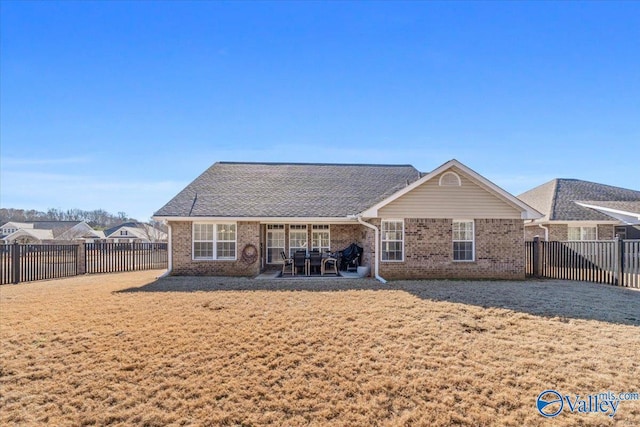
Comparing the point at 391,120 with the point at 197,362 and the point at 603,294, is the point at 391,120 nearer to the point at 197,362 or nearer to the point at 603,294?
the point at 603,294

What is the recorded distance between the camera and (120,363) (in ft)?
18.0

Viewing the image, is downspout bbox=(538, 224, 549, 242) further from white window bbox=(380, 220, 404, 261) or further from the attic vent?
white window bbox=(380, 220, 404, 261)

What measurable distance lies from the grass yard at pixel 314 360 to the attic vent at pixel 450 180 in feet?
16.9

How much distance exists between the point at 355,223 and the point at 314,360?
10.4 meters

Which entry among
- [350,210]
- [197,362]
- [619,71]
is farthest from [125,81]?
[619,71]

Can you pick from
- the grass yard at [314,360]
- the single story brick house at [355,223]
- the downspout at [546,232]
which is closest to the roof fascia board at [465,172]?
the single story brick house at [355,223]

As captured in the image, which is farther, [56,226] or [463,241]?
[56,226]

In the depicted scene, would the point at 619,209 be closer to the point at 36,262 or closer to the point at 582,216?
the point at 582,216

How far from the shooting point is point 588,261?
12.4 meters

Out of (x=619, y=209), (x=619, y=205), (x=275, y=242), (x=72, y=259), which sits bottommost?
(x=72, y=259)

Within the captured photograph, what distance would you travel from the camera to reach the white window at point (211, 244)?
14.4 meters

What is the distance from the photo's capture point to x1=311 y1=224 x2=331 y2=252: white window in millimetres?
16078

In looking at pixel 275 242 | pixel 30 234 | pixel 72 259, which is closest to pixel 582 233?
pixel 275 242

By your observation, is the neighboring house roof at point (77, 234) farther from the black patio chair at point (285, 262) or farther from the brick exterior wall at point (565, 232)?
the brick exterior wall at point (565, 232)
